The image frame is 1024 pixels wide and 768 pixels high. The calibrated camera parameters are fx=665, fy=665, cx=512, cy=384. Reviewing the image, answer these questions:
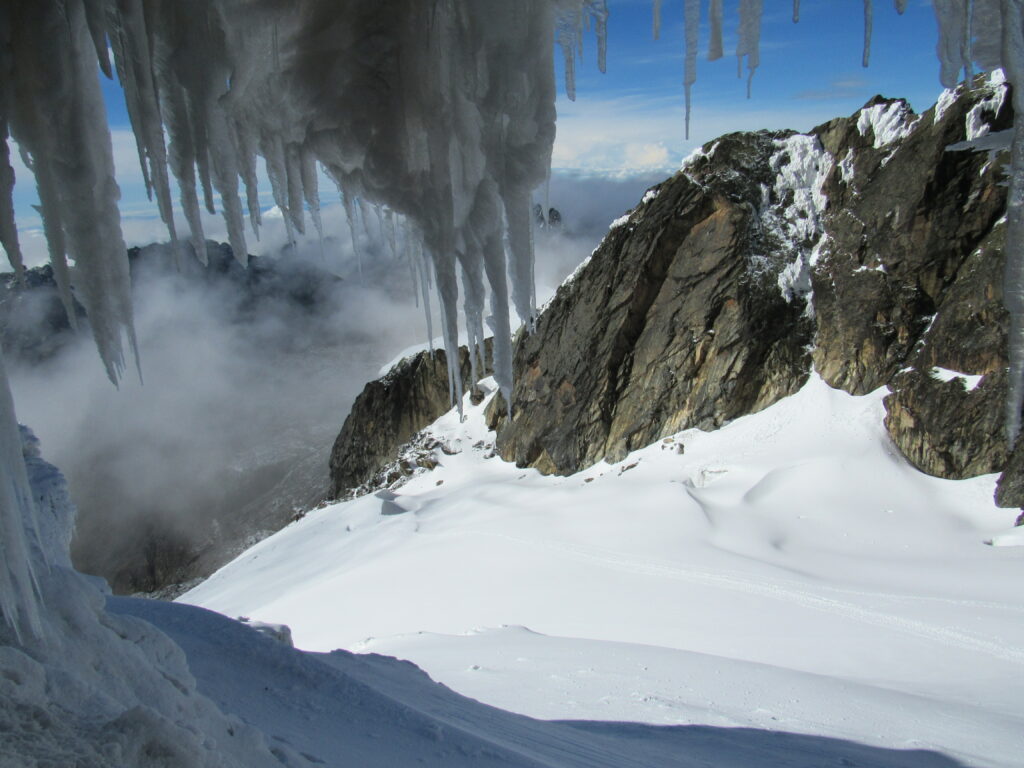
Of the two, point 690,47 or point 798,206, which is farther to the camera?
point 798,206

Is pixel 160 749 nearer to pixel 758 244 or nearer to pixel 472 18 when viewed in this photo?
pixel 472 18

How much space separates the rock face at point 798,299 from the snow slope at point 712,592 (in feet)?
3.68

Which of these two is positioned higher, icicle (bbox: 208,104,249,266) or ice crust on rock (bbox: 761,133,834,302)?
icicle (bbox: 208,104,249,266)

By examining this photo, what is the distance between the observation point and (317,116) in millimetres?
3844

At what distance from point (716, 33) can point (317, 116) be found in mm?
2248

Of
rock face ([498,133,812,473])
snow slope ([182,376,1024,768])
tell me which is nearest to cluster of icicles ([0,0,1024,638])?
snow slope ([182,376,1024,768])

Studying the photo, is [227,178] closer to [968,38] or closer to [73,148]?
[73,148]

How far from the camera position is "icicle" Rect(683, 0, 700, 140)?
12.2 feet

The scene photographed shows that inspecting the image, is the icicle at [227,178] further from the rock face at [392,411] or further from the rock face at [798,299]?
the rock face at [392,411]

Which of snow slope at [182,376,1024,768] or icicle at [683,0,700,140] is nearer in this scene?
icicle at [683,0,700,140]

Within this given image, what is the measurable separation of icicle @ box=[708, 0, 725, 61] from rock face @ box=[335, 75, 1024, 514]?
48.7 feet

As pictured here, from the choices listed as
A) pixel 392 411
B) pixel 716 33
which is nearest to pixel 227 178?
pixel 716 33

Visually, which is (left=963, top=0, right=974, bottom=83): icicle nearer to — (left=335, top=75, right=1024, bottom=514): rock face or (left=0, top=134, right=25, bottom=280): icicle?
(left=0, top=134, right=25, bottom=280): icicle

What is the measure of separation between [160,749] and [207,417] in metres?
98.9
